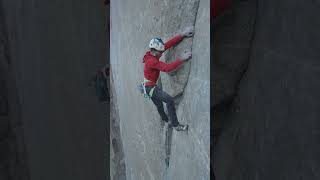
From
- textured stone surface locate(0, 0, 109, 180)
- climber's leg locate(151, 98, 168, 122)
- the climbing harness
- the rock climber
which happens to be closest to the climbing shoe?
the rock climber

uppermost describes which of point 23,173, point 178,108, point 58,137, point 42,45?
point 42,45

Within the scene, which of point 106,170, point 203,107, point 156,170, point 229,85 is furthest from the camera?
point 106,170

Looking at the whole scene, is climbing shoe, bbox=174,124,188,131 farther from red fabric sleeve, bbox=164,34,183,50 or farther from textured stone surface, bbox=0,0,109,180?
textured stone surface, bbox=0,0,109,180

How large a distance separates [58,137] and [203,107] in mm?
2826

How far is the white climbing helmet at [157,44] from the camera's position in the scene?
2.13 m

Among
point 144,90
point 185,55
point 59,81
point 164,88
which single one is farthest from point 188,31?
point 59,81

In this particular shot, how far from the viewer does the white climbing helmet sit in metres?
2.13

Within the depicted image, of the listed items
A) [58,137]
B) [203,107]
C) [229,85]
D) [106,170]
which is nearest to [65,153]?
[58,137]

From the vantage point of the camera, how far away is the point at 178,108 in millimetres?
2045

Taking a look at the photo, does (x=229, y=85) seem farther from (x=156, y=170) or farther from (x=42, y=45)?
(x=42, y=45)

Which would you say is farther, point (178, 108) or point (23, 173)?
point (23, 173)

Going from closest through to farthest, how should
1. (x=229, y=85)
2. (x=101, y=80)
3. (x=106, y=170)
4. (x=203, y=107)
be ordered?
(x=203, y=107) → (x=229, y=85) → (x=101, y=80) → (x=106, y=170)

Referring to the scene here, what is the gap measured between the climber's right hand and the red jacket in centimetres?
5

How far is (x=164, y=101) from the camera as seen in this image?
2.17m
